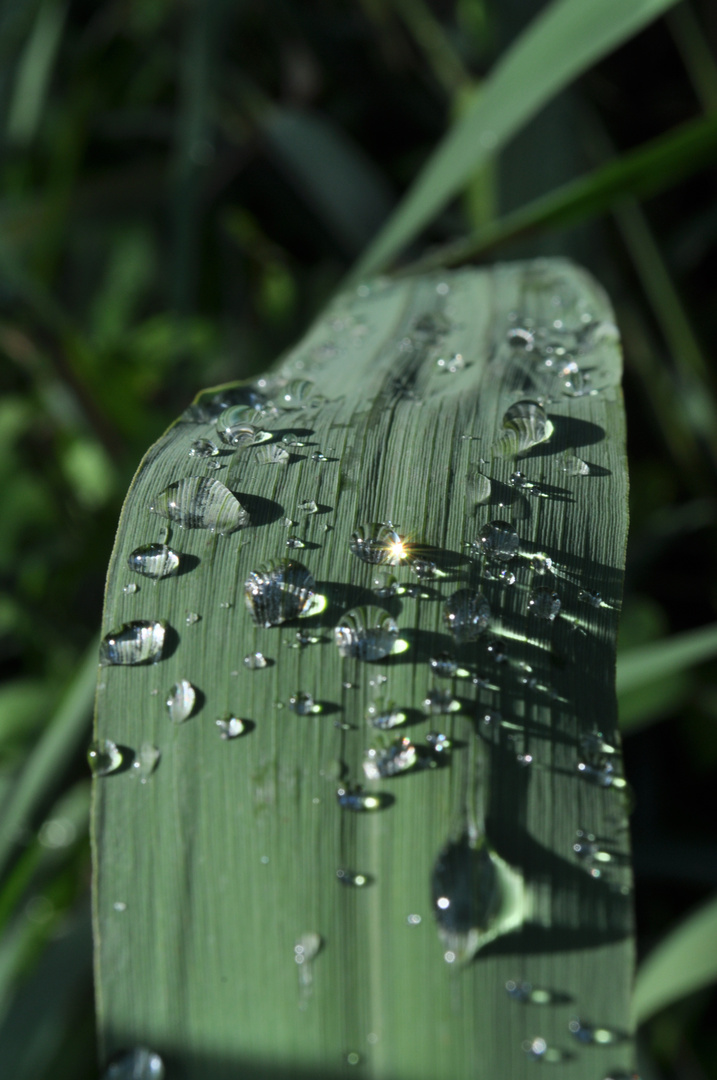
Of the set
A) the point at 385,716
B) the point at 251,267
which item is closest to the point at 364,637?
the point at 385,716

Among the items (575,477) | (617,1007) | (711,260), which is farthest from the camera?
(711,260)

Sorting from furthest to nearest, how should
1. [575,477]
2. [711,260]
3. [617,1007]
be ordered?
1. [711,260]
2. [575,477]
3. [617,1007]

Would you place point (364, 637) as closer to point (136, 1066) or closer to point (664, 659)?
point (136, 1066)

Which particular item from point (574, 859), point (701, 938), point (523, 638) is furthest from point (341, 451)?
point (701, 938)

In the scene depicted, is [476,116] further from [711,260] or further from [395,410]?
[711,260]

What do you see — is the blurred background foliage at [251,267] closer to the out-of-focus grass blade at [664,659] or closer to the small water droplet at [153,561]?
the out-of-focus grass blade at [664,659]

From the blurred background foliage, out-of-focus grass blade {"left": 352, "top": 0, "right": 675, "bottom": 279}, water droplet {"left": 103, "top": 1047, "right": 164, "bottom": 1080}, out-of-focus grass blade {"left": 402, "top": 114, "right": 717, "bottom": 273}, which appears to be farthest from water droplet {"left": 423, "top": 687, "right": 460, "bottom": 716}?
out-of-focus grass blade {"left": 352, "top": 0, "right": 675, "bottom": 279}

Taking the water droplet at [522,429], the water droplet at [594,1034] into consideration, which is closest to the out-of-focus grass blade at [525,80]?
the water droplet at [522,429]
